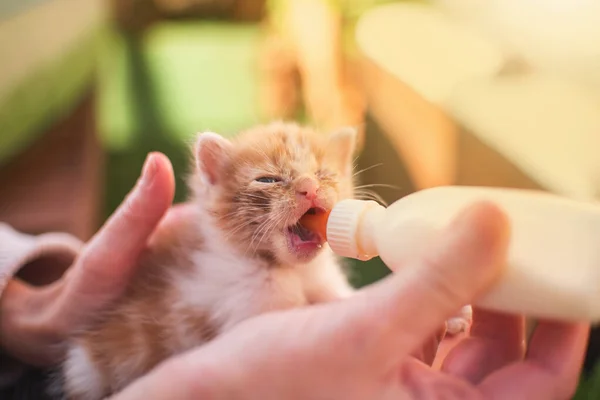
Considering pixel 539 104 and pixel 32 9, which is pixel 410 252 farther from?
pixel 32 9

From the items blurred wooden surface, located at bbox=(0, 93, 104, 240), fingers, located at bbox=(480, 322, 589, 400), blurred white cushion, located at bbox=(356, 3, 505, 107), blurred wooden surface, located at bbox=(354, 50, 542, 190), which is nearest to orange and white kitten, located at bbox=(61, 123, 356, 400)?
blurred wooden surface, located at bbox=(354, 50, 542, 190)

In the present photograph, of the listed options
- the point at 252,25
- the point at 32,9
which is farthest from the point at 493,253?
the point at 252,25

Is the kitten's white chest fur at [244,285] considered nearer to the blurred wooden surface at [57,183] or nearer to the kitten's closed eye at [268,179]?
the kitten's closed eye at [268,179]

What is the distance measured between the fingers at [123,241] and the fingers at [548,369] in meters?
0.49

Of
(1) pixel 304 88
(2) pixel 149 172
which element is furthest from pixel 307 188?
(1) pixel 304 88

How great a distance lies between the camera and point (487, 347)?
51 centimetres

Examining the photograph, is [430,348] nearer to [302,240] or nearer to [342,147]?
[302,240]

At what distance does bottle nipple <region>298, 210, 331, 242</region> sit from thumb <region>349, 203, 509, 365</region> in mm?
243

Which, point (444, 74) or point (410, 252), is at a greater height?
point (410, 252)

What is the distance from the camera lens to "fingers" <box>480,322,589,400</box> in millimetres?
441

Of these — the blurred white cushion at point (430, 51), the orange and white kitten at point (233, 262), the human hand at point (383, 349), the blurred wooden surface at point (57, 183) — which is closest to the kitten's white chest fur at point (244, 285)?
the orange and white kitten at point (233, 262)

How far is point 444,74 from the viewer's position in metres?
1.18

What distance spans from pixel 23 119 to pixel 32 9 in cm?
33

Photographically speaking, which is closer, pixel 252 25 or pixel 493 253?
pixel 493 253
